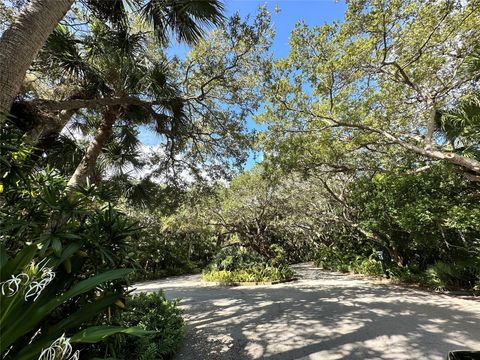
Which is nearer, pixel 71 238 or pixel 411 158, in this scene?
pixel 71 238

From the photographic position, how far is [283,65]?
261 inches

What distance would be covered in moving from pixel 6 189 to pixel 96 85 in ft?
11.4

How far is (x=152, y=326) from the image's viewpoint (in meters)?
3.89

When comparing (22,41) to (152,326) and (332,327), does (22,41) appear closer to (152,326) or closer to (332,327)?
(152,326)

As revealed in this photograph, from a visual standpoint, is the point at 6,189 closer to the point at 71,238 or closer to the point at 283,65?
the point at 71,238

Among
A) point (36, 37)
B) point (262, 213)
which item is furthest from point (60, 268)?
point (262, 213)

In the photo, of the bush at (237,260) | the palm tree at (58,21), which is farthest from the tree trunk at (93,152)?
the bush at (237,260)

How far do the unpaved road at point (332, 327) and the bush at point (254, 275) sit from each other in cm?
327

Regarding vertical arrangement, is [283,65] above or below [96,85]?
above

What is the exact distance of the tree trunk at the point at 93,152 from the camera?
4.57 meters

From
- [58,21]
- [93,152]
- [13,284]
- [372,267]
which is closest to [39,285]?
[13,284]

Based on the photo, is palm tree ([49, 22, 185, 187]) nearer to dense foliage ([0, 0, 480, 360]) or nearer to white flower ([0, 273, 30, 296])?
dense foliage ([0, 0, 480, 360])

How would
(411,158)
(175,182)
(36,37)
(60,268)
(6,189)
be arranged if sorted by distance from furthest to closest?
1. (411,158)
2. (175,182)
3. (36,37)
4. (6,189)
5. (60,268)

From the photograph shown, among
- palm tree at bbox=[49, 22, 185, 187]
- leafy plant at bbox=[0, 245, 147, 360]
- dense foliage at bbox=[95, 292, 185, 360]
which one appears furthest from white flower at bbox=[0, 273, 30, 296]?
palm tree at bbox=[49, 22, 185, 187]
